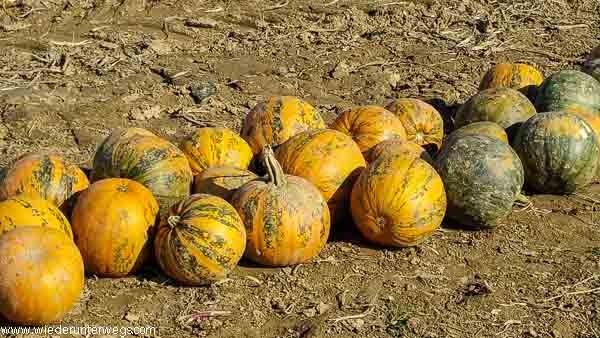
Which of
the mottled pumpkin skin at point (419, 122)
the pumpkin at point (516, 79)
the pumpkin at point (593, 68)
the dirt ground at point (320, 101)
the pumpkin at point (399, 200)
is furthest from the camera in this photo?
the pumpkin at point (593, 68)

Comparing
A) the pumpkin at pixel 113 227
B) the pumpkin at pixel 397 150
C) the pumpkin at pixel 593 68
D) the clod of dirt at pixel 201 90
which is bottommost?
the clod of dirt at pixel 201 90

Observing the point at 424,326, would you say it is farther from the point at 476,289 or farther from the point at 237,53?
the point at 237,53

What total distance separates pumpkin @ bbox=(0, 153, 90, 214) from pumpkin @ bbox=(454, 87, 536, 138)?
3.36 m

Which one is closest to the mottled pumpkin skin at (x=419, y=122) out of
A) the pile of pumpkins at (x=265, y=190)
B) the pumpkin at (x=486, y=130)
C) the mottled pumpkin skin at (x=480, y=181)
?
the pile of pumpkins at (x=265, y=190)

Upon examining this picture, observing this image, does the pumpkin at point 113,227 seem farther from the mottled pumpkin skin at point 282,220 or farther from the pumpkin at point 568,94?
the pumpkin at point 568,94

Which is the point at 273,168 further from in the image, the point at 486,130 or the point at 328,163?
the point at 486,130

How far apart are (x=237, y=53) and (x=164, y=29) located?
3.19 feet

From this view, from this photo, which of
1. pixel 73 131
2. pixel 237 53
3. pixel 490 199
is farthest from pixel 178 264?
pixel 237 53

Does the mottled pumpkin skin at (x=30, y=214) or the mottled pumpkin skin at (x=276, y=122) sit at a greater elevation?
the mottled pumpkin skin at (x=276, y=122)

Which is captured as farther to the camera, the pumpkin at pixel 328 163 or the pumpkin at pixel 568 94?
the pumpkin at pixel 568 94

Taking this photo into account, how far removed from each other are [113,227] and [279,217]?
3.33 ft

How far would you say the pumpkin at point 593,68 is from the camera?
8.73m

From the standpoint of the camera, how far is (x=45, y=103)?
8602mm

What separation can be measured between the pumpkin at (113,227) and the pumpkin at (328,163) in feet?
3.67
